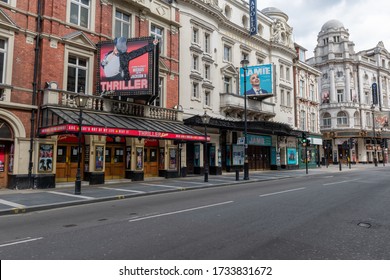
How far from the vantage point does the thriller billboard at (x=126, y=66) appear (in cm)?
1827

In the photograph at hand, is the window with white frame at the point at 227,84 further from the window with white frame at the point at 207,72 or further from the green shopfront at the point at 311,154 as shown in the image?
the green shopfront at the point at 311,154

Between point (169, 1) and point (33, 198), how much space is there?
19195mm

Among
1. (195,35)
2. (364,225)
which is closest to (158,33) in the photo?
(195,35)

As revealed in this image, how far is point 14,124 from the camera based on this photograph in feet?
49.6

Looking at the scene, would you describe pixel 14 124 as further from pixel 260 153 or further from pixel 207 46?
pixel 260 153

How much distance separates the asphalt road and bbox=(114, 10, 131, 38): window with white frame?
14353mm

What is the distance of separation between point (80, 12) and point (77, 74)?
4.03 metres

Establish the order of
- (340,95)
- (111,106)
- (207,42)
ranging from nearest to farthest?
(111,106)
(207,42)
(340,95)

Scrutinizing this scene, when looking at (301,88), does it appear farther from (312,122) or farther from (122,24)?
(122,24)

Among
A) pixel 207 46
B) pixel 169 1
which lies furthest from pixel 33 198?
pixel 207 46

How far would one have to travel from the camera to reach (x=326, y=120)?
5925 cm

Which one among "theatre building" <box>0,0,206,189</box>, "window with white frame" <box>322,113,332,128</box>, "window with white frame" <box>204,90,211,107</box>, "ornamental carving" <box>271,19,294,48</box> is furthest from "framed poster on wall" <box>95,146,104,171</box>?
"window with white frame" <box>322,113,332,128</box>

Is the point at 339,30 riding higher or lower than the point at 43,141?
higher

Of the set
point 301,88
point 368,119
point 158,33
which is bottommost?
point 368,119
